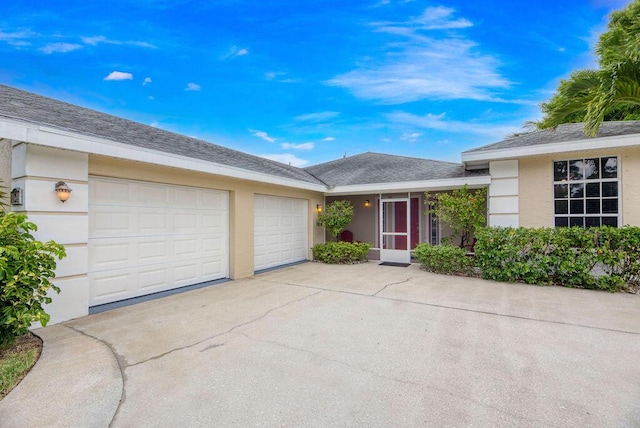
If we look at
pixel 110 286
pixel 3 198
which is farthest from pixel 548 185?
pixel 3 198

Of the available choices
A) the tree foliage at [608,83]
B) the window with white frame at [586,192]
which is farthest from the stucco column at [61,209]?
the window with white frame at [586,192]

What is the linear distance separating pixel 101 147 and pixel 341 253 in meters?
7.49

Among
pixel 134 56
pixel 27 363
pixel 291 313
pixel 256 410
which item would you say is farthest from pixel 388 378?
pixel 134 56

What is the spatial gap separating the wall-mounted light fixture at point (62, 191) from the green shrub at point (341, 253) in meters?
7.46

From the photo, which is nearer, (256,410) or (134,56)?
(256,410)

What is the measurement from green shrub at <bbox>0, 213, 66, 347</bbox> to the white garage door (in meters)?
1.59

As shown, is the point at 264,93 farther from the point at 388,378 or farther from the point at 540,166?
the point at 388,378

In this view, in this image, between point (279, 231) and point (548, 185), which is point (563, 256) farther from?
point (279, 231)

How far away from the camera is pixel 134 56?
9758 mm

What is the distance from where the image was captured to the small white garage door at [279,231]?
905cm

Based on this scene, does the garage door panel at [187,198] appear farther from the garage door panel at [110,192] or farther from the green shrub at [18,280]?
the green shrub at [18,280]

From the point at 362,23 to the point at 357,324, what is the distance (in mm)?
8717

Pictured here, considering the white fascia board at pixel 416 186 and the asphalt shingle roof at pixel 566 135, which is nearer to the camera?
the asphalt shingle roof at pixel 566 135

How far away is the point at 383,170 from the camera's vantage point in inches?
481
